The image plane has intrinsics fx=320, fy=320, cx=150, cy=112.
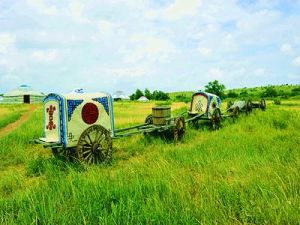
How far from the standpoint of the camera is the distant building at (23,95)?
5116 centimetres

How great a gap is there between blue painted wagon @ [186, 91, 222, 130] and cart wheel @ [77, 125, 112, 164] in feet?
19.1

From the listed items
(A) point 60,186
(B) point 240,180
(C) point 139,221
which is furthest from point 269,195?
(A) point 60,186

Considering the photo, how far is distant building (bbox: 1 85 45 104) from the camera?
51156 mm

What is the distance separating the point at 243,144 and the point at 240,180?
4.01 m

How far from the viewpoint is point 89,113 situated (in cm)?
752

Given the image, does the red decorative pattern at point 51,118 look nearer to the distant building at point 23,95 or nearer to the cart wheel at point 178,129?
the cart wheel at point 178,129

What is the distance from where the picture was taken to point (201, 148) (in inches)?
321

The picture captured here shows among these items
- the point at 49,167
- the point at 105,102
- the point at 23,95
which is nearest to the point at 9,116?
the point at 105,102

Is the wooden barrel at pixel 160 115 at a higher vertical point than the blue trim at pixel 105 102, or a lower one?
lower

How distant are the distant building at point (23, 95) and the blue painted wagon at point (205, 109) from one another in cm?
4355

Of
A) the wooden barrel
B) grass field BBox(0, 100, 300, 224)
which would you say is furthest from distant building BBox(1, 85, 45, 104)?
grass field BBox(0, 100, 300, 224)

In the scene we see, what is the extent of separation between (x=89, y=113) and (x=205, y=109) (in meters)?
6.61

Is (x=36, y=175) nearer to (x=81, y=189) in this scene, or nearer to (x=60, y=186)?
(x=60, y=186)

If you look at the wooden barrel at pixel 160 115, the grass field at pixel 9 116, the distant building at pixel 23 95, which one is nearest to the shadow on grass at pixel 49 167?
the wooden barrel at pixel 160 115
